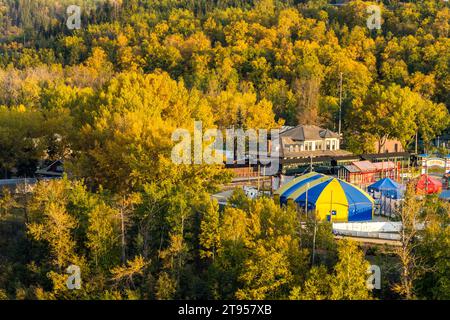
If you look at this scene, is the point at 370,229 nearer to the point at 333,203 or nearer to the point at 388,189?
the point at 333,203

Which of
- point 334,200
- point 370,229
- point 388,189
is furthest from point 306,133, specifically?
point 370,229

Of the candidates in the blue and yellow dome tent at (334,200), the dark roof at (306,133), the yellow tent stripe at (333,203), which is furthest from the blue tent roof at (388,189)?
the dark roof at (306,133)

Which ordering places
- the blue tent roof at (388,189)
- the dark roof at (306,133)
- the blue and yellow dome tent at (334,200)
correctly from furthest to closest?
the dark roof at (306,133) → the blue tent roof at (388,189) → the blue and yellow dome tent at (334,200)

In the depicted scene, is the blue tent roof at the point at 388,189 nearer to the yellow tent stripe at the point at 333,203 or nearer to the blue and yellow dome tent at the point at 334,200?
the blue and yellow dome tent at the point at 334,200

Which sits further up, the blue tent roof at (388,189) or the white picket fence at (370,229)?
the blue tent roof at (388,189)

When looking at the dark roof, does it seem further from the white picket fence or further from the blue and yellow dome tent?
the white picket fence

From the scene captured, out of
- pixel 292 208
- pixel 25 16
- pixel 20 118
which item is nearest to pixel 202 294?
pixel 292 208

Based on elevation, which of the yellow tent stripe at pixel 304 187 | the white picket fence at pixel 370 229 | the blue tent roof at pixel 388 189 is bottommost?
the white picket fence at pixel 370 229

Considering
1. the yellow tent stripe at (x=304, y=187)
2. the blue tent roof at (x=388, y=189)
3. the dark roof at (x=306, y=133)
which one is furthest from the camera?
the dark roof at (x=306, y=133)
